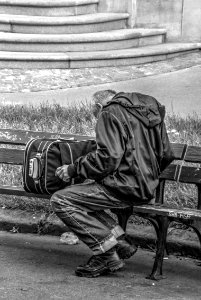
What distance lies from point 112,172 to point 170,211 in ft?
1.66

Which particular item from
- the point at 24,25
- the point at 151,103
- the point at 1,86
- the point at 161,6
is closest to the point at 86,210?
the point at 151,103

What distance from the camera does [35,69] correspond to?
38.6 feet

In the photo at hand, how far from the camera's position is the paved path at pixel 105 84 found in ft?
34.9

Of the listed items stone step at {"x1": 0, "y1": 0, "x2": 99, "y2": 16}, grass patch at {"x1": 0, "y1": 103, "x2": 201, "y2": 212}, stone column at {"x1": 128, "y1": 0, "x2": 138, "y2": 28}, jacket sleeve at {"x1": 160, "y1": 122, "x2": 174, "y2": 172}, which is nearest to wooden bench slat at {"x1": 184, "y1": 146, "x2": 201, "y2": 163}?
jacket sleeve at {"x1": 160, "y1": 122, "x2": 174, "y2": 172}

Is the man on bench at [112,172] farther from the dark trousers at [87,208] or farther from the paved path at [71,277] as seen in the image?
the paved path at [71,277]

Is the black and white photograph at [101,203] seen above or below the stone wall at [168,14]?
below

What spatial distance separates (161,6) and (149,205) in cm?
772

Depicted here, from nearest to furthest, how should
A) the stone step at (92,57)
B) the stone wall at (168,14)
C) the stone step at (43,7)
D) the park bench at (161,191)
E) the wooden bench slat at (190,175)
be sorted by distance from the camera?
the park bench at (161,191), the wooden bench slat at (190,175), the stone step at (92,57), the stone step at (43,7), the stone wall at (168,14)

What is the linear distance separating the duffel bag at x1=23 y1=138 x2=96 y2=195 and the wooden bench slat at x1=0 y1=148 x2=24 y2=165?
2.34ft

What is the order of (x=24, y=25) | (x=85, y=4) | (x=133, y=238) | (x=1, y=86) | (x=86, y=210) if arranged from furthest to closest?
(x=85, y=4) → (x=24, y=25) → (x=1, y=86) → (x=133, y=238) → (x=86, y=210)

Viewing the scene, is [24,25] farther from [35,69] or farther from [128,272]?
[128,272]

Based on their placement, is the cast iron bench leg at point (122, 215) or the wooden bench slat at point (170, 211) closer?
the wooden bench slat at point (170, 211)

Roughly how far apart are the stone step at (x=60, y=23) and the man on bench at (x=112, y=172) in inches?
265

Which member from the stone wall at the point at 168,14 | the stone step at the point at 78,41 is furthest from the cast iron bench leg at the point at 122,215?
the stone wall at the point at 168,14
